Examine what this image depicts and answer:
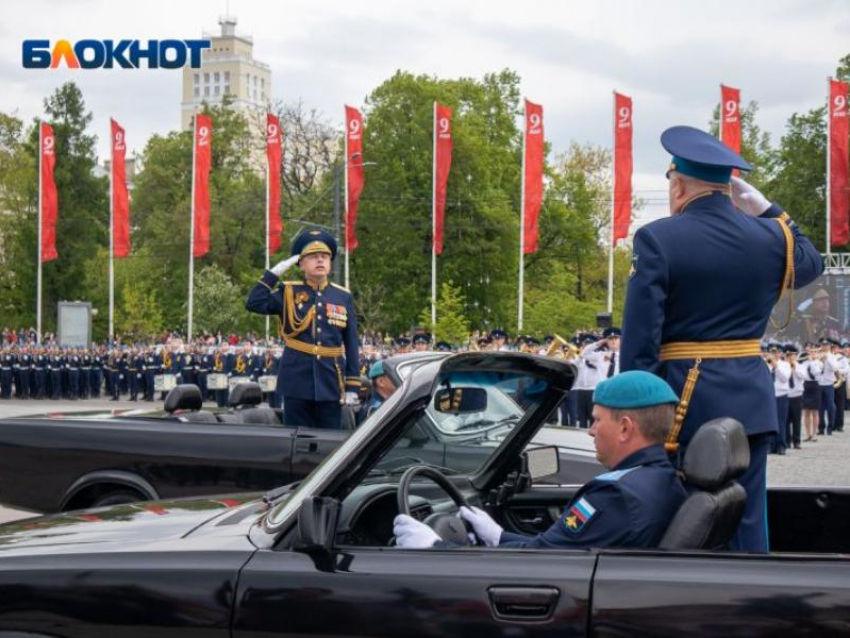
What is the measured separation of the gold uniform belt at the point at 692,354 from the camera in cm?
399

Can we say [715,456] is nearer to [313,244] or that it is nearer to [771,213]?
[771,213]

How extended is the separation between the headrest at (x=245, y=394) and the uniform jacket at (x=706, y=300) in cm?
363

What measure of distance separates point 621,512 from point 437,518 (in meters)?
0.61

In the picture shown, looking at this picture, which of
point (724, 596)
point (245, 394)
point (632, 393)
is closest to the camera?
point (724, 596)

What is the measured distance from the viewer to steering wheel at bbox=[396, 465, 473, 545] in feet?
11.5

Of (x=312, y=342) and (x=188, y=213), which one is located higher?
(x=188, y=213)

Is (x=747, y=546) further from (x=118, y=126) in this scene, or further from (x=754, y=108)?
(x=754, y=108)

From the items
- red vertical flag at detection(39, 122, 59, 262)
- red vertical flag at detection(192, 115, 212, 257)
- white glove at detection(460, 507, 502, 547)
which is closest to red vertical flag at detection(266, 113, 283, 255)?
red vertical flag at detection(192, 115, 212, 257)

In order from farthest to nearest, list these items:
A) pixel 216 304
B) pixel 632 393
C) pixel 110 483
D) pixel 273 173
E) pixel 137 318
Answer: pixel 137 318 < pixel 216 304 < pixel 273 173 < pixel 110 483 < pixel 632 393

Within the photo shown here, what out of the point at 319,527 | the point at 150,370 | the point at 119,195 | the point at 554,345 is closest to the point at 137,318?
the point at 119,195

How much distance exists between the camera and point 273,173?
4194cm

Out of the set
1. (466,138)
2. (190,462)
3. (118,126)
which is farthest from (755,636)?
(466,138)

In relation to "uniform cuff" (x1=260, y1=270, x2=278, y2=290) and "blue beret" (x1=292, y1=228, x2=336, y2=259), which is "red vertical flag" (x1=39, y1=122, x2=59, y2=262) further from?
"blue beret" (x1=292, y1=228, x2=336, y2=259)

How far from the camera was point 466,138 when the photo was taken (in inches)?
2000
